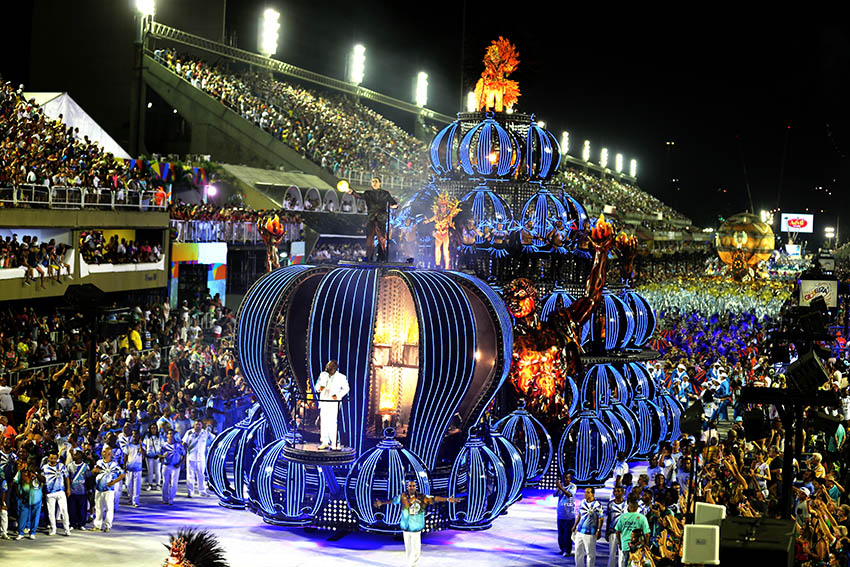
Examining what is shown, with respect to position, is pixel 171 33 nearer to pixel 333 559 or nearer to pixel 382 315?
pixel 382 315

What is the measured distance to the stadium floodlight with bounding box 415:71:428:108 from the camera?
75.5 metres

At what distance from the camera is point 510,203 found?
2367 centimetres

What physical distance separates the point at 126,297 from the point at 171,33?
18.8 meters

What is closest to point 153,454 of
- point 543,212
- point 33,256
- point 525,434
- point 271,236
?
point 271,236

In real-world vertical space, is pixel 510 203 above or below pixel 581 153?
below

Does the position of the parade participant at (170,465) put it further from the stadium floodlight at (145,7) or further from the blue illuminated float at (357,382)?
the stadium floodlight at (145,7)

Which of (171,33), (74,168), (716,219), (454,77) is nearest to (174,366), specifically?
(74,168)

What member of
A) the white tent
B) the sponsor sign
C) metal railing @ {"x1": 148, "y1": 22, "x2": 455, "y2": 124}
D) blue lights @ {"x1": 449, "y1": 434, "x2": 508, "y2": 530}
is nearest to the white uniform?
blue lights @ {"x1": 449, "y1": 434, "x2": 508, "y2": 530}

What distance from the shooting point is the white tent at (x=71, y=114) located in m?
32.7

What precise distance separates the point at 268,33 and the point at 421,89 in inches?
738

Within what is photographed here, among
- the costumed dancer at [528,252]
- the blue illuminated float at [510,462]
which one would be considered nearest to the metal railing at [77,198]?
the costumed dancer at [528,252]

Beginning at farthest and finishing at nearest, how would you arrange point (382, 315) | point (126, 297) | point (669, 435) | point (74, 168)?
point (126, 297) → point (74, 168) → point (669, 435) → point (382, 315)

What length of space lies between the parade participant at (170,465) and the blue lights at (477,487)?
427cm

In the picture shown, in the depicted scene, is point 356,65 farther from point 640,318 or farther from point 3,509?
point 3,509
